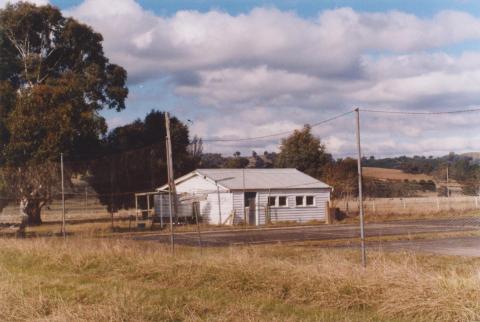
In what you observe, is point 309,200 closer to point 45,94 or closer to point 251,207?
point 251,207

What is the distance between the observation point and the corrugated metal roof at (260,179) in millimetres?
38500

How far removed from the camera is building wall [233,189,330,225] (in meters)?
37.6

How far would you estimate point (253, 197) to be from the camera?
38219 millimetres

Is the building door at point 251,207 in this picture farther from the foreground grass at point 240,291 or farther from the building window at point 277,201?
the foreground grass at point 240,291

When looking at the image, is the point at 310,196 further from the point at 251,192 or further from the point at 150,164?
the point at 150,164

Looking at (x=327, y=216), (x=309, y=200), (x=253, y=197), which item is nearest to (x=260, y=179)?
(x=253, y=197)

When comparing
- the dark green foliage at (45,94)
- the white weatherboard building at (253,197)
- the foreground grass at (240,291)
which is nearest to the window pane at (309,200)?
the white weatherboard building at (253,197)

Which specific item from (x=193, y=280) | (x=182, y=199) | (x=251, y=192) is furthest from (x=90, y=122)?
(x=193, y=280)

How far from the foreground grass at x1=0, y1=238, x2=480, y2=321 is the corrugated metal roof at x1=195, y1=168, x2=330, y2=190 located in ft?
79.7

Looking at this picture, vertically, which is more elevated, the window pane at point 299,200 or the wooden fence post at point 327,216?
the window pane at point 299,200

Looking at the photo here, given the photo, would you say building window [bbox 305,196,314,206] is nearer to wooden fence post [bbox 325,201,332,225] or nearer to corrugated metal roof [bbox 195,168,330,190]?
corrugated metal roof [bbox 195,168,330,190]

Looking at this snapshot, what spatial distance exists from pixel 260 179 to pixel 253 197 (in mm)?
2722

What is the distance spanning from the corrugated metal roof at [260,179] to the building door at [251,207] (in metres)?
0.55

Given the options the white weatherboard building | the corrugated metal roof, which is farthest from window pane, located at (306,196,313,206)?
the corrugated metal roof
